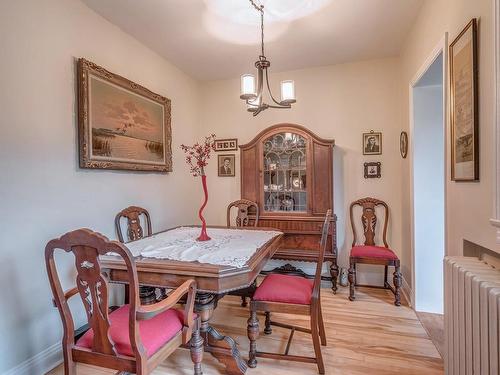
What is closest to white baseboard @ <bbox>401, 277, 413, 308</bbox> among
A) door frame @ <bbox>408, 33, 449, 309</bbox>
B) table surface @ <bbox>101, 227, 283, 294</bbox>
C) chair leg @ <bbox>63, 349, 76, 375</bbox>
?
door frame @ <bbox>408, 33, 449, 309</bbox>

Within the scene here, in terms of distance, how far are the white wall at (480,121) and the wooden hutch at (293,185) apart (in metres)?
1.30

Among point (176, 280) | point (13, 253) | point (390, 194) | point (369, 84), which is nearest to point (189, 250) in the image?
point (176, 280)

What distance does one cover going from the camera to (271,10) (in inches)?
90.4

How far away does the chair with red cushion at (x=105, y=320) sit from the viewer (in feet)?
3.94

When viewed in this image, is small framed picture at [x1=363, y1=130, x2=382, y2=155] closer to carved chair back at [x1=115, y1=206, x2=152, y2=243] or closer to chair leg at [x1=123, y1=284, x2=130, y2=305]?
carved chair back at [x1=115, y1=206, x2=152, y2=243]

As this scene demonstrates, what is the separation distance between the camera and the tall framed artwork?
4.74 feet

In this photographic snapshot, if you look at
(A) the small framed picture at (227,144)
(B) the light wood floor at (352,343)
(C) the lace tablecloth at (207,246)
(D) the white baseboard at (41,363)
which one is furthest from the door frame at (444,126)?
(D) the white baseboard at (41,363)

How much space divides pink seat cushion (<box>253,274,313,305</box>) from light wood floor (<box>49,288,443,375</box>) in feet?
1.60

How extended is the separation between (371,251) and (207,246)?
187 cm

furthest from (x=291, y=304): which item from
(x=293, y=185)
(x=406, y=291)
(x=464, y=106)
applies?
(x=406, y=291)

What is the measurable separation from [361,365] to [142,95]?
9.73 feet

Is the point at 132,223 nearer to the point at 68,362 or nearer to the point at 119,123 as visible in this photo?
the point at 119,123

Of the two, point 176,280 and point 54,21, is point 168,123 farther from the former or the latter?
point 176,280

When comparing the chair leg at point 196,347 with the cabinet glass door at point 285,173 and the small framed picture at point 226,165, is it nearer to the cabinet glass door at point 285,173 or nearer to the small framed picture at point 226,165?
the cabinet glass door at point 285,173
